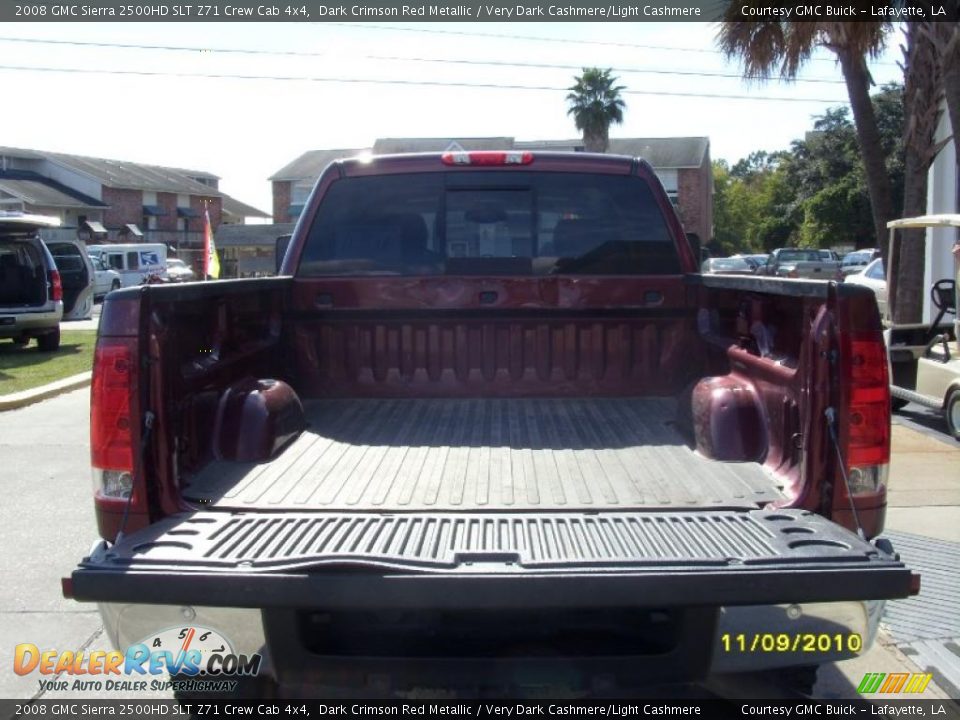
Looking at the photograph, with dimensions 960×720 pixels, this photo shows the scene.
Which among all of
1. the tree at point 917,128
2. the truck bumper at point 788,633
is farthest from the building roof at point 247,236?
the truck bumper at point 788,633

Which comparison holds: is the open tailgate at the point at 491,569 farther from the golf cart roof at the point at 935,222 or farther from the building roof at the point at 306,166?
the building roof at the point at 306,166

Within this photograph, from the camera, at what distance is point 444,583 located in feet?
9.03

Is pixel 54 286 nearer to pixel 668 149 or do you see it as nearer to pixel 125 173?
pixel 125 173

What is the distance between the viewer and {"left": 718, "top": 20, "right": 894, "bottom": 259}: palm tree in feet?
45.6

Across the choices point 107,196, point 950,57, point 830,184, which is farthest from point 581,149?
point 950,57

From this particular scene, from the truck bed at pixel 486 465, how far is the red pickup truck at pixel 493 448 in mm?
18

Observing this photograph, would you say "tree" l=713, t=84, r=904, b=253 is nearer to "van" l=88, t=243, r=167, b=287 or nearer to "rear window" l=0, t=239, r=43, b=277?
"van" l=88, t=243, r=167, b=287

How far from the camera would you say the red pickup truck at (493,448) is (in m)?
2.83

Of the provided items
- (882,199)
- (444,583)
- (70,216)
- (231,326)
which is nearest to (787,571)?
(444,583)

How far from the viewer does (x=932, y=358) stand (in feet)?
31.7

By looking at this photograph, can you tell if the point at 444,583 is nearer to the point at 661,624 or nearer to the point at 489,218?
the point at 661,624

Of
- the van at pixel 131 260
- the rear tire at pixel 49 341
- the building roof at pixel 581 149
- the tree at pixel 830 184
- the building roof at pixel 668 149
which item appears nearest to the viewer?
the rear tire at pixel 49 341

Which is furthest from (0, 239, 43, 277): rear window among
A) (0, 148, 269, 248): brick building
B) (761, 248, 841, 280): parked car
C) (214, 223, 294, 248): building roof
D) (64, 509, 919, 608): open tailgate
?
(0, 148, 269, 248): brick building

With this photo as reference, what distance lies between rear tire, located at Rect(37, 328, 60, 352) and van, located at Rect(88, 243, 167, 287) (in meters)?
20.0
